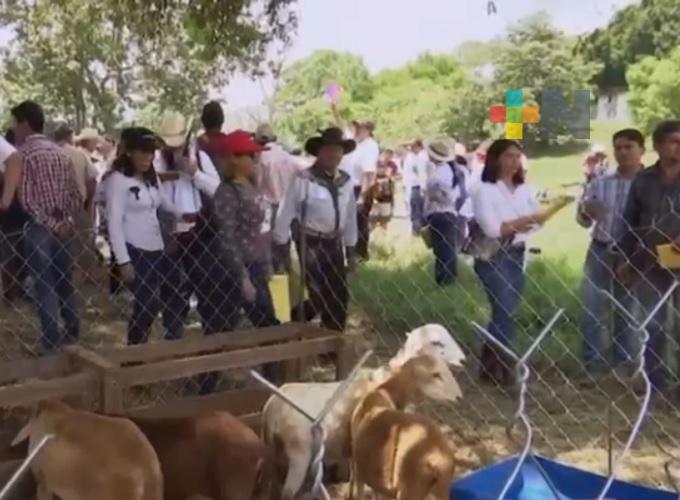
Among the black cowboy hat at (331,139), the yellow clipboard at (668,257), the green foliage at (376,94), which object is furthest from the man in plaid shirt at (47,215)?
the green foliage at (376,94)

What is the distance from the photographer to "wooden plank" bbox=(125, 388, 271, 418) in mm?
4328

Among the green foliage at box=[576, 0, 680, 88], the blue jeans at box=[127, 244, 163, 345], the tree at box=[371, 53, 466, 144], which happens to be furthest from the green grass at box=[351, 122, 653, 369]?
the tree at box=[371, 53, 466, 144]

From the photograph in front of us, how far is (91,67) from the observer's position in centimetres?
2688

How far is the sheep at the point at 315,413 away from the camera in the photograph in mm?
3869

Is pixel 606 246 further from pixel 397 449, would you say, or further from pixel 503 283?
pixel 397 449

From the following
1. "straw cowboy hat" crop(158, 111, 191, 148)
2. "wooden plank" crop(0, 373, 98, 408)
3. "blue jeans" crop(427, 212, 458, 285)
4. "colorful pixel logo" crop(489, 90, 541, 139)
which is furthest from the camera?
"colorful pixel logo" crop(489, 90, 541, 139)

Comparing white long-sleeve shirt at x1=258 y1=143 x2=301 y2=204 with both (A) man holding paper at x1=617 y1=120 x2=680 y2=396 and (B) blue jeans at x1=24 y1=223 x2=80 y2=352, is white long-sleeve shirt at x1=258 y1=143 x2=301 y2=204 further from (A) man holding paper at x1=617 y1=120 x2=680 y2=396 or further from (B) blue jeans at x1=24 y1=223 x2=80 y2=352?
(A) man holding paper at x1=617 y1=120 x2=680 y2=396

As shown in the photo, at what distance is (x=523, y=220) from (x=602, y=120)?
2978 centimetres

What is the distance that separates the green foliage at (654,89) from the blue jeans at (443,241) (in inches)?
794

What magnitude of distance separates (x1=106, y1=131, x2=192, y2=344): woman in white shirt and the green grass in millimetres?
1724

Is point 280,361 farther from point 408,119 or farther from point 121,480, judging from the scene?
point 408,119

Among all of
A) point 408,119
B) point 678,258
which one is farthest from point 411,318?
point 408,119

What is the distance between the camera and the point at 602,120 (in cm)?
3472

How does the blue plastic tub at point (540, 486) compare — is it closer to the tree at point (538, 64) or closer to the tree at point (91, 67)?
the tree at point (91, 67)
